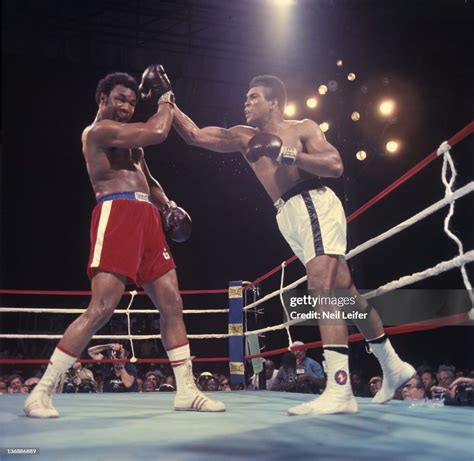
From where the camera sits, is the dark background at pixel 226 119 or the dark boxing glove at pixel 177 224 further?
the dark background at pixel 226 119

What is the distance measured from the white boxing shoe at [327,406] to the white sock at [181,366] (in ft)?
1.30

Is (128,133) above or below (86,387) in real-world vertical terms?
above

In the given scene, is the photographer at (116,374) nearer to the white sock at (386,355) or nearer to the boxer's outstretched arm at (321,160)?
the white sock at (386,355)

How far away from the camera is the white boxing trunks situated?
1.83 m

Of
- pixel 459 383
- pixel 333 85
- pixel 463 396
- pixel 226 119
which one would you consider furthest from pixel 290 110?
pixel 463 396

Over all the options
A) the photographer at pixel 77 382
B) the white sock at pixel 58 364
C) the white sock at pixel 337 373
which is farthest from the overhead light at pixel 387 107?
the white sock at pixel 58 364

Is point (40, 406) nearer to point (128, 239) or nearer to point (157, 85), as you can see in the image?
point (128, 239)

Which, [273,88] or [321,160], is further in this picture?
[273,88]

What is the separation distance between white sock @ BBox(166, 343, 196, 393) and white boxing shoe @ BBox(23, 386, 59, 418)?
0.42 metres

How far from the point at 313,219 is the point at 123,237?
617 millimetres

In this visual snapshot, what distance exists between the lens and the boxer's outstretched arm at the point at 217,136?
85.7 inches

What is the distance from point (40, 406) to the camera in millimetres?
1642

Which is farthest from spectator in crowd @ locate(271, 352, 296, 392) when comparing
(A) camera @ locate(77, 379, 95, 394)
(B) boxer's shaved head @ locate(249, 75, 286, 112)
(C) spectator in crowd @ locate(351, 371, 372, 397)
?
(B) boxer's shaved head @ locate(249, 75, 286, 112)

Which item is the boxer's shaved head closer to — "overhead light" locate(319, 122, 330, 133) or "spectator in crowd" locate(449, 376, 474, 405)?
"spectator in crowd" locate(449, 376, 474, 405)
